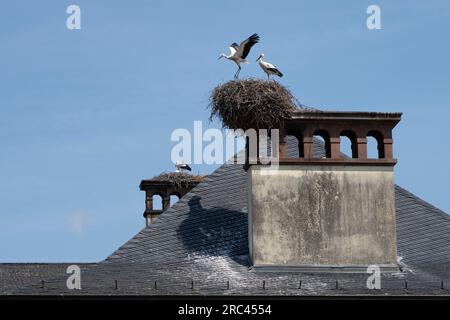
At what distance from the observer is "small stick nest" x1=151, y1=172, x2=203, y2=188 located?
115ft

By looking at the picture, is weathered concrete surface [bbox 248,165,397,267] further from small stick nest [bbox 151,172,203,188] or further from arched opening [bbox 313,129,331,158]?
small stick nest [bbox 151,172,203,188]

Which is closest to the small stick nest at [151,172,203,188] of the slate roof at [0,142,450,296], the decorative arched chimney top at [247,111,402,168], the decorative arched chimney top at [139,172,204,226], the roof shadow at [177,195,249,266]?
the decorative arched chimney top at [139,172,204,226]

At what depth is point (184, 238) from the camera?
26266 millimetres

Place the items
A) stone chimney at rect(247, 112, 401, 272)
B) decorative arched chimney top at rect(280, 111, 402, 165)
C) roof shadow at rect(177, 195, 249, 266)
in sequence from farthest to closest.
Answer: decorative arched chimney top at rect(280, 111, 402, 165) → roof shadow at rect(177, 195, 249, 266) → stone chimney at rect(247, 112, 401, 272)

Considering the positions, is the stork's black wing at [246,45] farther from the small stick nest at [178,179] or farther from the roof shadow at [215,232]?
the small stick nest at [178,179]

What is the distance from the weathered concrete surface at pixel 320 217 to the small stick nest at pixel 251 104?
0.76 m

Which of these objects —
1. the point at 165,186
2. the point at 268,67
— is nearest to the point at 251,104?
the point at 268,67

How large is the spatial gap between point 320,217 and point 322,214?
5 cm

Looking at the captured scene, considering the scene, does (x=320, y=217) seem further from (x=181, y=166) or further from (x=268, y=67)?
(x=181, y=166)

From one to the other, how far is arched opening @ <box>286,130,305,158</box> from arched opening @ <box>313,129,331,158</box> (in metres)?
0.28

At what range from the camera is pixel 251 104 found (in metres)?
25.5
